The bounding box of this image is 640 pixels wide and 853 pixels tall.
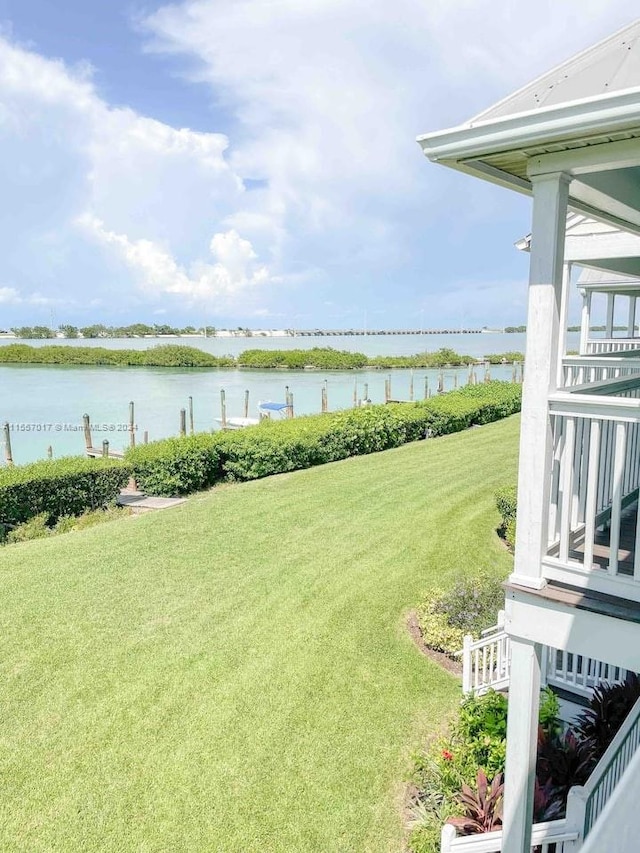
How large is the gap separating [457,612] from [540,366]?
196 inches

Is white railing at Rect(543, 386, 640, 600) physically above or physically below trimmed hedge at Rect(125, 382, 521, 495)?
above

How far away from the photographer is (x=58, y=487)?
11445 millimetres

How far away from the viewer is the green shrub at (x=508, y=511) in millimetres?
9896

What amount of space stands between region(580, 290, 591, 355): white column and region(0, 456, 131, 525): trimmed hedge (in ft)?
Result: 28.9

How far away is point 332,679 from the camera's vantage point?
21.1ft

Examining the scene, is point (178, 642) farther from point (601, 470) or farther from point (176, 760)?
point (601, 470)

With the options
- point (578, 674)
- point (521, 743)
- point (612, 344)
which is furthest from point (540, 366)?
point (612, 344)

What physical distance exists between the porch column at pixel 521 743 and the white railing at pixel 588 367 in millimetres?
1987

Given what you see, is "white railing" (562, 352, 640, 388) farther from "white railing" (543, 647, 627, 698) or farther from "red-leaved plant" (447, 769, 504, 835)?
"red-leaved plant" (447, 769, 504, 835)

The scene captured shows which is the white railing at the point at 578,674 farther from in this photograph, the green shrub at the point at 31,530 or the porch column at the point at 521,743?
the green shrub at the point at 31,530

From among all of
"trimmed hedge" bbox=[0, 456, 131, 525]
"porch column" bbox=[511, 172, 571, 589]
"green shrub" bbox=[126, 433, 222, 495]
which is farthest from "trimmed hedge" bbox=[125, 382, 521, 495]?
"porch column" bbox=[511, 172, 571, 589]

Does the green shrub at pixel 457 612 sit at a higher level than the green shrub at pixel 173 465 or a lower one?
lower

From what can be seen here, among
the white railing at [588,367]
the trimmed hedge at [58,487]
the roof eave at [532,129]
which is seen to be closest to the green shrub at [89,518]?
the trimmed hedge at [58,487]

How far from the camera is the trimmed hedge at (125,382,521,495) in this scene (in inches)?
522
